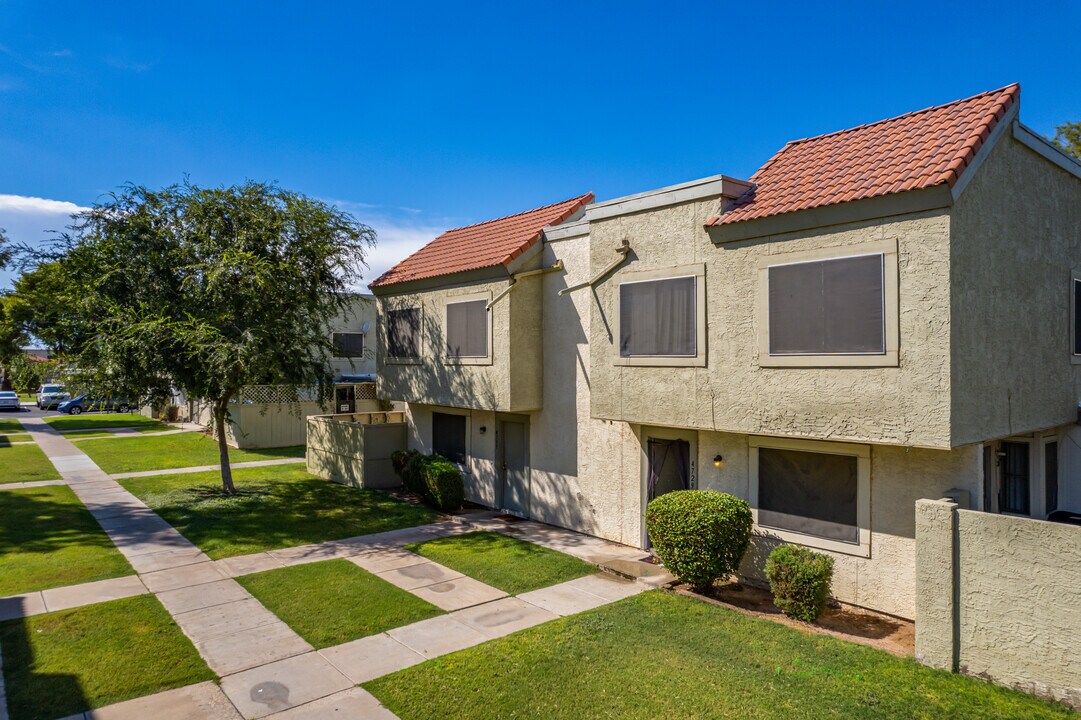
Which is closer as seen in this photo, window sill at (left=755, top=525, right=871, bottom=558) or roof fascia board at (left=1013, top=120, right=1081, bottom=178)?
window sill at (left=755, top=525, right=871, bottom=558)

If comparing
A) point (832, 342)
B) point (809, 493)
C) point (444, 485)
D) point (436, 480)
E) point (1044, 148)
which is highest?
point (1044, 148)

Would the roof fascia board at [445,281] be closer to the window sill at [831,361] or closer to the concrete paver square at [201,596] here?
the window sill at [831,361]

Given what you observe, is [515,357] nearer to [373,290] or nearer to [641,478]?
[641,478]

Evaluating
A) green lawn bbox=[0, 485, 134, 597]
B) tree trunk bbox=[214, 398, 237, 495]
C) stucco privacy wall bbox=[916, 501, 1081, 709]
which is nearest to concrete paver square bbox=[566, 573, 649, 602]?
stucco privacy wall bbox=[916, 501, 1081, 709]

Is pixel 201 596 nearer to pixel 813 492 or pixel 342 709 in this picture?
pixel 342 709

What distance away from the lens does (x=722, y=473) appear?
10188 mm

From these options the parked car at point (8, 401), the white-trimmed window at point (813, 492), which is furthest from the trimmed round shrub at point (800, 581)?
the parked car at point (8, 401)

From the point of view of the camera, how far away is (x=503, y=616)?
8.37 m

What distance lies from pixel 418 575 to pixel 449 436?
20.5 ft

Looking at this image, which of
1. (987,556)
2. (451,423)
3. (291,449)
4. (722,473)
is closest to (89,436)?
(291,449)

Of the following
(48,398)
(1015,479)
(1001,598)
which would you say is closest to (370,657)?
(1001,598)

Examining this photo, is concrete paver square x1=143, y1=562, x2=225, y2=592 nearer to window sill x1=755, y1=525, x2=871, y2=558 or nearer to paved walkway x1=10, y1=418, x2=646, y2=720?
paved walkway x1=10, y1=418, x2=646, y2=720

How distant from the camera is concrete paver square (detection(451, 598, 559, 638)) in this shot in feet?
26.1

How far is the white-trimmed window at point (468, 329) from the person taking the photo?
A: 13.9 m
